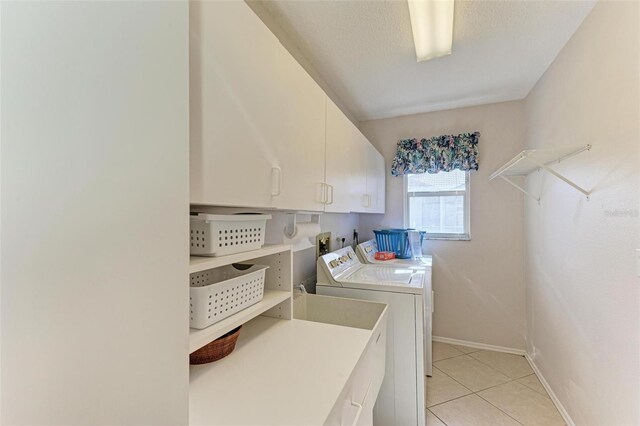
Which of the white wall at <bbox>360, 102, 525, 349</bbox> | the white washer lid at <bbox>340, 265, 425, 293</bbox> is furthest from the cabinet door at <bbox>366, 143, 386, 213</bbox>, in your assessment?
the white wall at <bbox>360, 102, 525, 349</bbox>

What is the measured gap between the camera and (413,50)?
199 cm

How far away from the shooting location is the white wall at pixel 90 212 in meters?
0.33

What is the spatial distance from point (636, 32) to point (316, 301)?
2103mm

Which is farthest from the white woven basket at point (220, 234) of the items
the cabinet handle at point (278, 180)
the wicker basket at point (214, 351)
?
the wicker basket at point (214, 351)

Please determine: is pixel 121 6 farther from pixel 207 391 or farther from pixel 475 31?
pixel 475 31

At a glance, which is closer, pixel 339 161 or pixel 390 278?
pixel 339 161

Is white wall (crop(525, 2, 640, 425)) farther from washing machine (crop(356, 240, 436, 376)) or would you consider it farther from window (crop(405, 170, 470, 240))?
washing machine (crop(356, 240, 436, 376))

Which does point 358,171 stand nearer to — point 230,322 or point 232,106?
point 232,106

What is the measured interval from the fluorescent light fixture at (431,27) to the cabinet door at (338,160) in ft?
2.24

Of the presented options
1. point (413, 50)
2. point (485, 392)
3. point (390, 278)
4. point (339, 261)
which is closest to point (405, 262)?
point (390, 278)

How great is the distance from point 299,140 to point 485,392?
2.48m

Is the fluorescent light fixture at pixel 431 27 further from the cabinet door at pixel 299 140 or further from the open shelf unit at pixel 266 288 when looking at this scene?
the open shelf unit at pixel 266 288

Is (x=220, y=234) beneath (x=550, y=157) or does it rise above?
beneath

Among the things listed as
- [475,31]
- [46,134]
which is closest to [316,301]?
[46,134]
